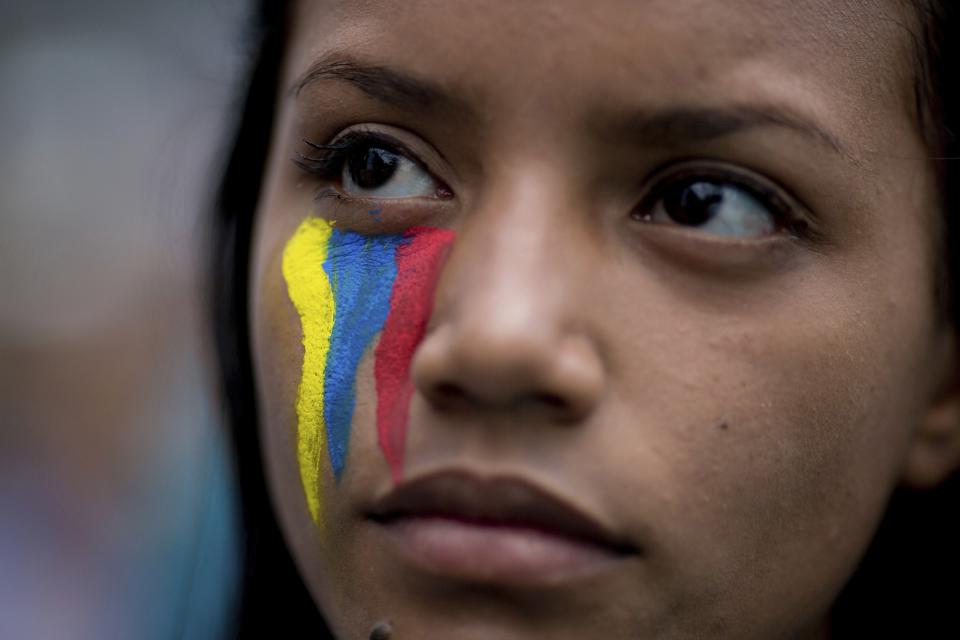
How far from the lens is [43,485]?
367 cm

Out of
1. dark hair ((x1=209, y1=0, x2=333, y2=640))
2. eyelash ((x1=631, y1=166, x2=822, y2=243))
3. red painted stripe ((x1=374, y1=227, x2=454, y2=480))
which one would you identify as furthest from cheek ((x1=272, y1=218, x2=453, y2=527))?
dark hair ((x1=209, y1=0, x2=333, y2=640))

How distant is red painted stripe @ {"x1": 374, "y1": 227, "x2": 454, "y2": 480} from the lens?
123 centimetres

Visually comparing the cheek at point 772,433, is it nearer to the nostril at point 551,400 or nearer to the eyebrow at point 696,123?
the nostril at point 551,400

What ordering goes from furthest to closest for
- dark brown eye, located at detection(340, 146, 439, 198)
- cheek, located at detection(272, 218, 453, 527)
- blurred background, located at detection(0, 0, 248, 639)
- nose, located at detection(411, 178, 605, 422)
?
blurred background, located at detection(0, 0, 248, 639) → dark brown eye, located at detection(340, 146, 439, 198) → cheek, located at detection(272, 218, 453, 527) → nose, located at detection(411, 178, 605, 422)

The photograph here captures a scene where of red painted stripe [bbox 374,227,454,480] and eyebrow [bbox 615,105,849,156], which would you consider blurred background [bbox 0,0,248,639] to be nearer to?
red painted stripe [bbox 374,227,454,480]

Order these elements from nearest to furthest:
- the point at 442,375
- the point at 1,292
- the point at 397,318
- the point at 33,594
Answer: the point at 442,375 → the point at 397,318 → the point at 33,594 → the point at 1,292

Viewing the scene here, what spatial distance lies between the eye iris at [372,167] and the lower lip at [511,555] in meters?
0.47

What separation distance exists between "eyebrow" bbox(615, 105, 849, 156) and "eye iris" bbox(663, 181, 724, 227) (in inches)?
2.9

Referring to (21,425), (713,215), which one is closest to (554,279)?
(713,215)

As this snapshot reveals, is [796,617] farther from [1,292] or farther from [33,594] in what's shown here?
[1,292]

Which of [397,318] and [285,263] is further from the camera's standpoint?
[285,263]

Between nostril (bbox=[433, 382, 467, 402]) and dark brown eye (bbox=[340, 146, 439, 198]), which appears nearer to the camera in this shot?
nostril (bbox=[433, 382, 467, 402])

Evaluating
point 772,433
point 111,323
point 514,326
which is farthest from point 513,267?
point 111,323

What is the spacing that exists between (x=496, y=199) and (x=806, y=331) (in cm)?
38
